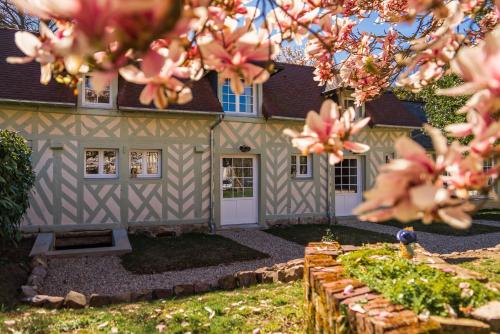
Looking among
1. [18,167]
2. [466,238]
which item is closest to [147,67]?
[18,167]

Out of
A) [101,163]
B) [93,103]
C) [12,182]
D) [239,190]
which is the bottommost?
[239,190]

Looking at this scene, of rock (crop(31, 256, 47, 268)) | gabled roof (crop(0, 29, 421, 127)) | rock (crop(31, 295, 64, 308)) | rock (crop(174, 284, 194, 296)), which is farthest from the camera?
gabled roof (crop(0, 29, 421, 127))

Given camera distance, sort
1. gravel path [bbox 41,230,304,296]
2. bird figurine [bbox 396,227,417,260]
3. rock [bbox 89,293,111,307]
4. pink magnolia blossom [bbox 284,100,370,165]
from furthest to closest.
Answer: gravel path [bbox 41,230,304,296]
rock [bbox 89,293,111,307]
bird figurine [bbox 396,227,417,260]
pink magnolia blossom [bbox 284,100,370,165]


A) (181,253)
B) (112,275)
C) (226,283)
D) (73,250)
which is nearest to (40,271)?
(112,275)

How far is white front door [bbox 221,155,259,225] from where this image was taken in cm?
1129

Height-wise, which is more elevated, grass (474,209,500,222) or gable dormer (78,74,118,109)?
gable dormer (78,74,118,109)

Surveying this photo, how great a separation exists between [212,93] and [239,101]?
3.04 ft

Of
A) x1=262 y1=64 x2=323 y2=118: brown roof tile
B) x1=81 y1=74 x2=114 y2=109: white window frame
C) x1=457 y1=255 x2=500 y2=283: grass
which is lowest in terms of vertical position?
x1=457 y1=255 x2=500 y2=283: grass

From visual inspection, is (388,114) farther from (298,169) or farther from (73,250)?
(73,250)

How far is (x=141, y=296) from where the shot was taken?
5.00m

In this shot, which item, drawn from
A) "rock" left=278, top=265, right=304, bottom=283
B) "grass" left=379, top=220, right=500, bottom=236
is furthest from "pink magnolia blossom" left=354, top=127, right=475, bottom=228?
"grass" left=379, top=220, right=500, bottom=236

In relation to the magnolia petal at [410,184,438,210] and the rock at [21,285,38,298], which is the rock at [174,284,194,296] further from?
the magnolia petal at [410,184,438,210]

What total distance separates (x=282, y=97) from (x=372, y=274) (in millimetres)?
9712

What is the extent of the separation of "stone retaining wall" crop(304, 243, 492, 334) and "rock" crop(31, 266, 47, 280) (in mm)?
4430
